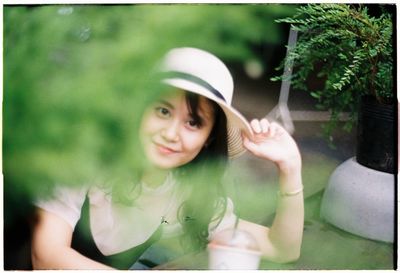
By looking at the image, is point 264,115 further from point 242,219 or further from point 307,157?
point 242,219

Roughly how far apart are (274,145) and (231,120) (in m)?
0.28

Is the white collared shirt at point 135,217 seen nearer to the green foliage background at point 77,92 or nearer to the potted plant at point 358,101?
the potted plant at point 358,101

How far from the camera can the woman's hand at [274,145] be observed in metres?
2.42

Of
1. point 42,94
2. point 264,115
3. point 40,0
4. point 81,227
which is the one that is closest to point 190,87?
point 264,115

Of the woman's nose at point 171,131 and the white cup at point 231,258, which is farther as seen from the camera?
the white cup at point 231,258

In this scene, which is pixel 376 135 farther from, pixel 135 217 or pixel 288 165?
pixel 135 217

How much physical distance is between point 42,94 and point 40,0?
1.03 meters

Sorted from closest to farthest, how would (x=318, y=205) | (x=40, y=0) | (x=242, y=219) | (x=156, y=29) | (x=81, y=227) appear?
(x=156, y=29)
(x=40, y=0)
(x=81, y=227)
(x=242, y=219)
(x=318, y=205)

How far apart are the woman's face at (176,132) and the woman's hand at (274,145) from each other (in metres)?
0.26

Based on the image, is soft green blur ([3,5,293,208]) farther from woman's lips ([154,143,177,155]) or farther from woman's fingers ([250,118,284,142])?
woman's fingers ([250,118,284,142])

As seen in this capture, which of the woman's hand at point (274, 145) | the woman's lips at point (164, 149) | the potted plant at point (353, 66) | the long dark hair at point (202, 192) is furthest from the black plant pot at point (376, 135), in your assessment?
the woman's lips at point (164, 149)

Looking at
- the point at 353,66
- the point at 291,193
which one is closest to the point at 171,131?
the point at 291,193

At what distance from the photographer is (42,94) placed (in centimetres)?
114

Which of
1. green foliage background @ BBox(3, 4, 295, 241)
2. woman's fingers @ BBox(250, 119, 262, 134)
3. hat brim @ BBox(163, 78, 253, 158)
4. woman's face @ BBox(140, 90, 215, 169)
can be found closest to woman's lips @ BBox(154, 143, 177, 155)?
woman's face @ BBox(140, 90, 215, 169)
